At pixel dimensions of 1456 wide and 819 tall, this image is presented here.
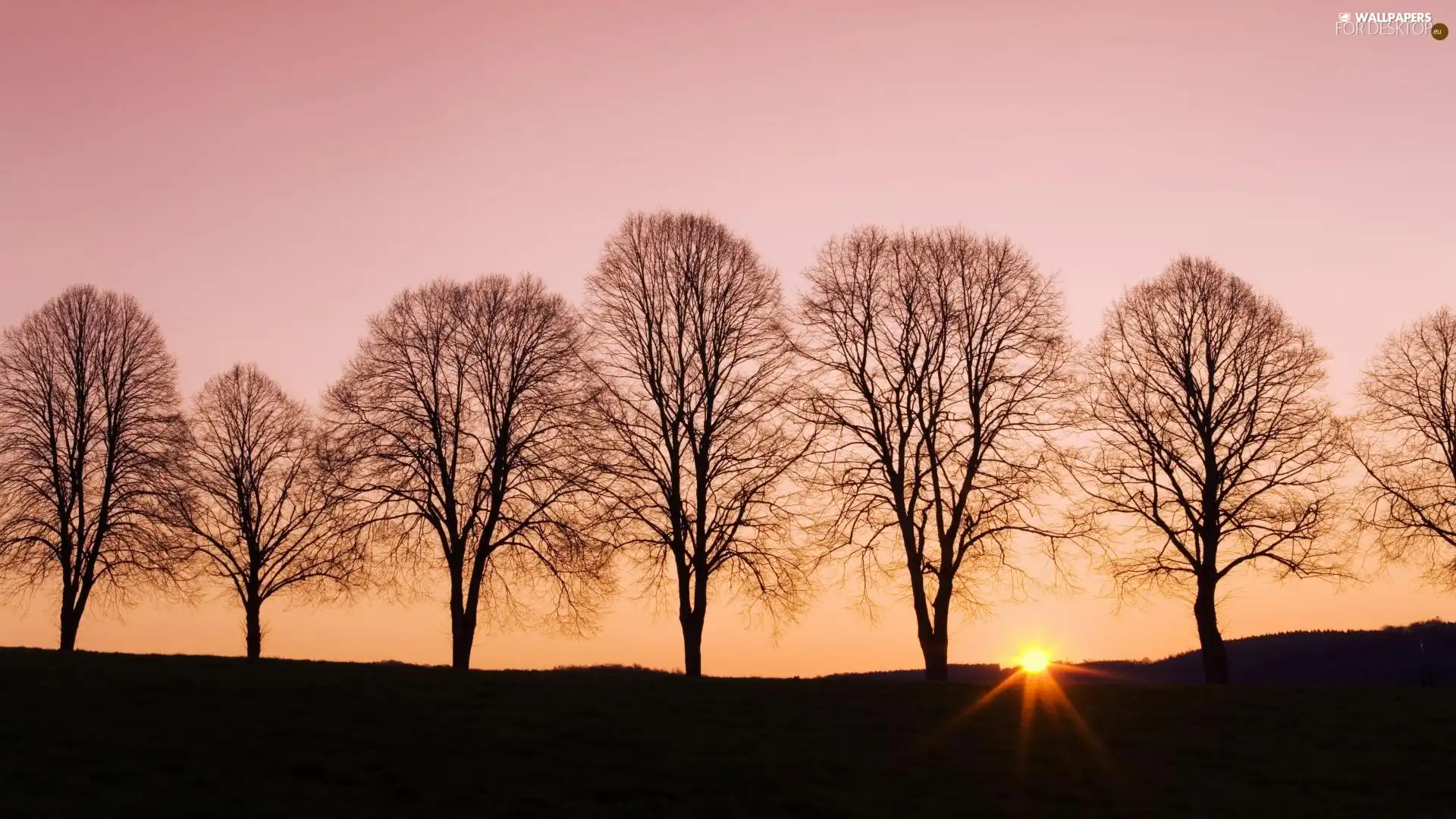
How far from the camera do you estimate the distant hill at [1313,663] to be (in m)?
61.3

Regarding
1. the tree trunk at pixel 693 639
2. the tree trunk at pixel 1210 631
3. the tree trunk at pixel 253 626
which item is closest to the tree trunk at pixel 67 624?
the tree trunk at pixel 253 626

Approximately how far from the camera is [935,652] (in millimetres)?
39000

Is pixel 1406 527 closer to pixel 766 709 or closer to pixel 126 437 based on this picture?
pixel 766 709

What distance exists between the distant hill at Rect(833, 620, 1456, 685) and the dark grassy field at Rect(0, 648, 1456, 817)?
1097 inches

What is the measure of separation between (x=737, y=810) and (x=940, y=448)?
19.6m

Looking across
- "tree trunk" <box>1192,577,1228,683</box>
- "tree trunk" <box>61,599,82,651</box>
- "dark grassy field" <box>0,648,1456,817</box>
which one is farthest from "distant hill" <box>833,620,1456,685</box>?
"tree trunk" <box>61,599,82,651</box>

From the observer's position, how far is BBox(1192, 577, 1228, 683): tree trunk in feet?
135

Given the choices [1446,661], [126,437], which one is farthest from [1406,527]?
[126,437]

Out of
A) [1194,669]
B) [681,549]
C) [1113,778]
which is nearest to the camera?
[1113,778]

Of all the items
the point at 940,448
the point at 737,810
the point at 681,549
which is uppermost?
the point at 940,448

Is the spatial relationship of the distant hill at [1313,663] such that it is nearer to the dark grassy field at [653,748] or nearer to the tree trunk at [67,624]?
the dark grassy field at [653,748]

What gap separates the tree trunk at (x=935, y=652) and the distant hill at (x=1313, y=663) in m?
18.4

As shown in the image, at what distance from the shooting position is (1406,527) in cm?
4462

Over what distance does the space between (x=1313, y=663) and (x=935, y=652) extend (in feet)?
124
